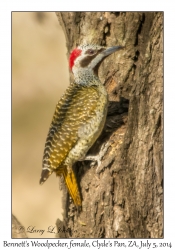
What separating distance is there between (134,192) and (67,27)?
2.43 meters

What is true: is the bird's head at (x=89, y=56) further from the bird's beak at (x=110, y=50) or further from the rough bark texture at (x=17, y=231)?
the rough bark texture at (x=17, y=231)

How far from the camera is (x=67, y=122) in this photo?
4324 mm

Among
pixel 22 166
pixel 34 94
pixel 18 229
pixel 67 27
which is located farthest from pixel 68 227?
pixel 34 94

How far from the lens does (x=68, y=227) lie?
457cm

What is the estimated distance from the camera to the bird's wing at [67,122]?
4172 mm

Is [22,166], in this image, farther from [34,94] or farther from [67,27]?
[67,27]

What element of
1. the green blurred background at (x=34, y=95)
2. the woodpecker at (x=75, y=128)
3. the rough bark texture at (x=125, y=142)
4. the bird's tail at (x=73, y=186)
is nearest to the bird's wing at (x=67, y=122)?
the woodpecker at (x=75, y=128)

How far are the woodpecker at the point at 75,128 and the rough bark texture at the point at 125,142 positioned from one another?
0.15 m

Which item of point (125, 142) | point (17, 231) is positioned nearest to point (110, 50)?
point (125, 142)

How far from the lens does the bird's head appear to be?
454cm

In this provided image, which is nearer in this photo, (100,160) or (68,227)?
(100,160)

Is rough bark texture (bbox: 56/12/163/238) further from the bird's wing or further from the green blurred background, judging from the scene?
the green blurred background

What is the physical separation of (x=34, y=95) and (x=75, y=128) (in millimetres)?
4830

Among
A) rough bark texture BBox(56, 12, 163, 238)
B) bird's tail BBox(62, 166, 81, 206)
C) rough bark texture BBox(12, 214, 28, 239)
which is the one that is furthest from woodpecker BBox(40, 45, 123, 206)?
rough bark texture BBox(12, 214, 28, 239)
